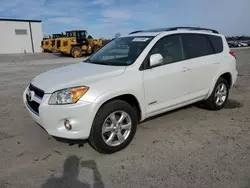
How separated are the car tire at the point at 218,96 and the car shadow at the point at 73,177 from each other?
2.94m

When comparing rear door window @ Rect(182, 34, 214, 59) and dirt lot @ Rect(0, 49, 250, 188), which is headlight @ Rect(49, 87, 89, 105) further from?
rear door window @ Rect(182, 34, 214, 59)

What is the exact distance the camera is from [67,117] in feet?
9.37

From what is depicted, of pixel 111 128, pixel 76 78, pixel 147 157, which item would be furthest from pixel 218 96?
pixel 76 78

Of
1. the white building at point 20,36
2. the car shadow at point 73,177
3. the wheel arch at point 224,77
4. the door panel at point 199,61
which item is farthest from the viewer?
the white building at point 20,36

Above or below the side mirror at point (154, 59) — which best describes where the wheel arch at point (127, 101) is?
below

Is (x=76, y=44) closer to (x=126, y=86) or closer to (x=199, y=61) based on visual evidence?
(x=199, y=61)

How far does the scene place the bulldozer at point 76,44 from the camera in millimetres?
22500

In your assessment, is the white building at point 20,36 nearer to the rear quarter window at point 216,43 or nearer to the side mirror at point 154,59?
the rear quarter window at point 216,43

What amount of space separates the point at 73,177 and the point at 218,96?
3.60 metres

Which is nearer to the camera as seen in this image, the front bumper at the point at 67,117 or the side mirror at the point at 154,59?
the front bumper at the point at 67,117

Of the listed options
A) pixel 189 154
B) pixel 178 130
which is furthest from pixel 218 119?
pixel 189 154

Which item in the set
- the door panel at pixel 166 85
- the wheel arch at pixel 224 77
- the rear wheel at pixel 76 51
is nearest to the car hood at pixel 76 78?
the door panel at pixel 166 85

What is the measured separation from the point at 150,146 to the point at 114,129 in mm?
663

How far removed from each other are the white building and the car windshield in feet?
119
